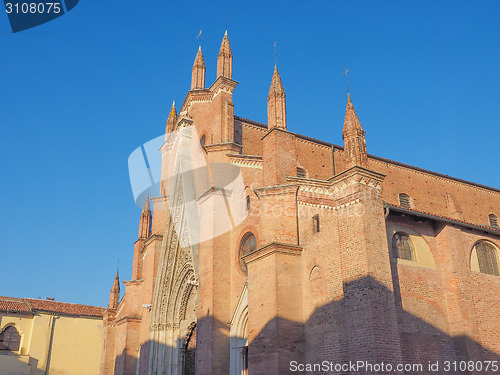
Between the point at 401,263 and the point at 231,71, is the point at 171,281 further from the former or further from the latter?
the point at 401,263

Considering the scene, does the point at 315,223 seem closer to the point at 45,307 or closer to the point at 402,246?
the point at 402,246

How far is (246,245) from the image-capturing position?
55.5 ft

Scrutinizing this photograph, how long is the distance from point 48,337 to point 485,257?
2746cm

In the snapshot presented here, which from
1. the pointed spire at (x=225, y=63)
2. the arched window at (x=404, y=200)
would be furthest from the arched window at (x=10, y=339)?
the arched window at (x=404, y=200)

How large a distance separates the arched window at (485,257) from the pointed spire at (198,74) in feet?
46.9

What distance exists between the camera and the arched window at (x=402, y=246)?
13828 millimetres

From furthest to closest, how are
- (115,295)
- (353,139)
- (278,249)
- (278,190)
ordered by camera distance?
(115,295), (278,190), (278,249), (353,139)

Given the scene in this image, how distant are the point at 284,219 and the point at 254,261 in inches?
59.5

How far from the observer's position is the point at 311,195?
14.0 m

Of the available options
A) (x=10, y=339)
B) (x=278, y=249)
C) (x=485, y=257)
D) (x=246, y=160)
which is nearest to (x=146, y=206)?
(x=246, y=160)

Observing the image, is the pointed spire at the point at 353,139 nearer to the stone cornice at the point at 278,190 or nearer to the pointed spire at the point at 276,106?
the stone cornice at the point at 278,190

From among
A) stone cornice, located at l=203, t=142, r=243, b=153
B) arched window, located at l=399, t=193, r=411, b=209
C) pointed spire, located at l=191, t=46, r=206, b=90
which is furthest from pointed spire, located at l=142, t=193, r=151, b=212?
arched window, located at l=399, t=193, r=411, b=209

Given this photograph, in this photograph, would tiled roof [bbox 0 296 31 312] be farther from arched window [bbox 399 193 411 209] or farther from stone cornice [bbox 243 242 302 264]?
arched window [bbox 399 193 411 209]

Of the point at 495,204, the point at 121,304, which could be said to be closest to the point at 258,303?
the point at 121,304
